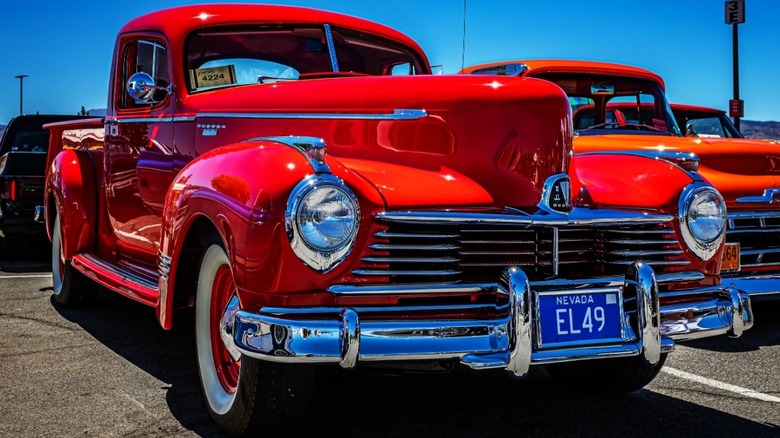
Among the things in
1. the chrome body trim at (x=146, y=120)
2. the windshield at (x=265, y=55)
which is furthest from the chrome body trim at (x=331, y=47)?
the chrome body trim at (x=146, y=120)

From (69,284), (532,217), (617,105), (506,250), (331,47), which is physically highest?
(331,47)

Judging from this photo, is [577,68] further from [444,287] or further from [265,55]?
[444,287]

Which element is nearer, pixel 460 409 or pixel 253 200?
pixel 253 200

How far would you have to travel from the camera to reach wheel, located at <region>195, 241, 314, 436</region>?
9.71 feet

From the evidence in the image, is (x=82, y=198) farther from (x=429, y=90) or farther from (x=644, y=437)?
(x=644, y=437)

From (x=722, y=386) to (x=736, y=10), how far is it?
16.3m

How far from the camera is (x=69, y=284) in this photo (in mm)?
5859

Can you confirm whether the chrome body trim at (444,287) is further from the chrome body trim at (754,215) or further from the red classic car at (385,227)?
the chrome body trim at (754,215)

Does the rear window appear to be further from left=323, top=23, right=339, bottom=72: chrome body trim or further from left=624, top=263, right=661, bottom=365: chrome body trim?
left=624, top=263, right=661, bottom=365: chrome body trim

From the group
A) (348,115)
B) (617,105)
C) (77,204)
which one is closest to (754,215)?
(617,105)

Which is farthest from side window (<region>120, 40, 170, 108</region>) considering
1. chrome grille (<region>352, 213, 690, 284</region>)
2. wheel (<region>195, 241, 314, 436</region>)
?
chrome grille (<region>352, 213, 690, 284</region>)

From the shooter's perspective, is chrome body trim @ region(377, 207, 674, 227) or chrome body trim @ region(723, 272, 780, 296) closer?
chrome body trim @ region(377, 207, 674, 227)

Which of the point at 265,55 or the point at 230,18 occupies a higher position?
the point at 230,18

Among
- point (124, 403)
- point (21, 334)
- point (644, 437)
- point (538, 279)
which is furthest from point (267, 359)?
point (21, 334)
